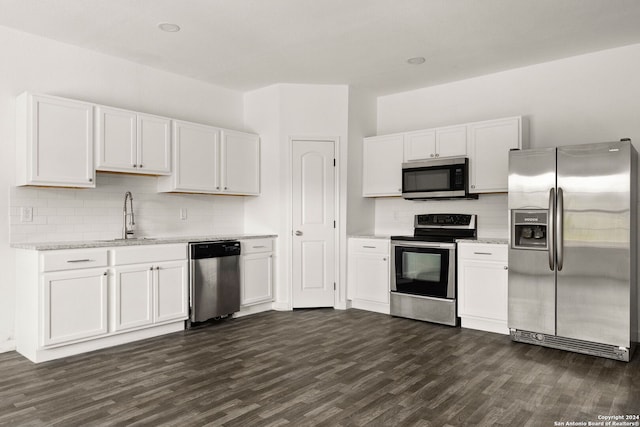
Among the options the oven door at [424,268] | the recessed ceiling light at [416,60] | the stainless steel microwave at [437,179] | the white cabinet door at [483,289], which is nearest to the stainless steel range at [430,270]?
the oven door at [424,268]

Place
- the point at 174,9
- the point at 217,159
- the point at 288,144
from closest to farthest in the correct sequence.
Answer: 1. the point at 174,9
2. the point at 217,159
3. the point at 288,144

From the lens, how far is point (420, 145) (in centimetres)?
518

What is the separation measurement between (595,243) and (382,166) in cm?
249

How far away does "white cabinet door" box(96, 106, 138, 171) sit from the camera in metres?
4.03

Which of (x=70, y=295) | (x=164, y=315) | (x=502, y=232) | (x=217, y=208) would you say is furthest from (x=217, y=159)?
(x=502, y=232)

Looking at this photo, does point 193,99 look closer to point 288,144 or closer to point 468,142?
point 288,144

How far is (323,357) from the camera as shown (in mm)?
3596

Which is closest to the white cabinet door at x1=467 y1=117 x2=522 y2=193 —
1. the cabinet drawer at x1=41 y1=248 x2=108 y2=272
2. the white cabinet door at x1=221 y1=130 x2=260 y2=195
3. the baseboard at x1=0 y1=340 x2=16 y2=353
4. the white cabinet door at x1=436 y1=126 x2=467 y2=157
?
the white cabinet door at x1=436 y1=126 x2=467 y2=157

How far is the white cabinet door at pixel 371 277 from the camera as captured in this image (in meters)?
5.16

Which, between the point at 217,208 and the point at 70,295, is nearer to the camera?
the point at 70,295

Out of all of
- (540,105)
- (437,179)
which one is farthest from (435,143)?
(540,105)

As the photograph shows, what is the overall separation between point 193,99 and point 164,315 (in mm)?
2478

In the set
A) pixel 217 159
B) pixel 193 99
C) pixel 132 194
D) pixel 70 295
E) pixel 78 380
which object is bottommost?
pixel 78 380

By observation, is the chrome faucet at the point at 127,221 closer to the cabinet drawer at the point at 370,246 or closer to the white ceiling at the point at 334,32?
the white ceiling at the point at 334,32
